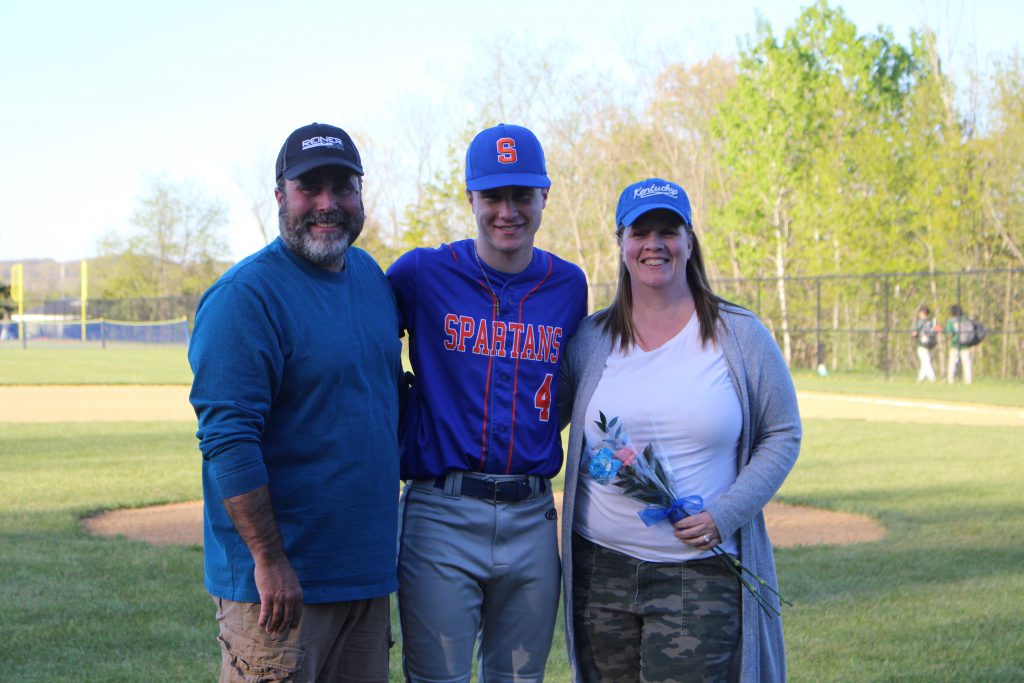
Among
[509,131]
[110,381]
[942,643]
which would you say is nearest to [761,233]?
[110,381]

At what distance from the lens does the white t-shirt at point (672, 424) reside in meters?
3.19

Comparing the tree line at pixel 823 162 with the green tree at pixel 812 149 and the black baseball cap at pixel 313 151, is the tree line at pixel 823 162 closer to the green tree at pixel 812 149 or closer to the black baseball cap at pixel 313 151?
the green tree at pixel 812 149

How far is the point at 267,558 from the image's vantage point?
281 centimetres

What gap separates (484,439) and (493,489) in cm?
16

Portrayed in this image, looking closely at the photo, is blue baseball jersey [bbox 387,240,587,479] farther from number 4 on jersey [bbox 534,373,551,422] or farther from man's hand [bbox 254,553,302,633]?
man's hand [bbox 254,553,302,633]

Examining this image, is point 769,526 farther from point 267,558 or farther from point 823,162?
point 823,162

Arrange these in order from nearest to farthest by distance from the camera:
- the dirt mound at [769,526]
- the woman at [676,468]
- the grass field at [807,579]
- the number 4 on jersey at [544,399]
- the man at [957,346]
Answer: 1. the woman at [676,468]
2. the number 4 on jersey at [544,399]
3. the grass field at [807,579]
4. the dirt mound at [769,526]
5. the man at [957,346]

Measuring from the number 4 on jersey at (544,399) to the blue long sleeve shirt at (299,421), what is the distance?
0.54 metres

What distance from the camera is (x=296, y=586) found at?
2867mm

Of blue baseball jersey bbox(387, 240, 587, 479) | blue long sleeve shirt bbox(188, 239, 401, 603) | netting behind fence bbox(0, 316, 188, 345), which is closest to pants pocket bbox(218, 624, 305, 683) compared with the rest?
blue long sleeve shirt bbox(188, 239, 401, 603)

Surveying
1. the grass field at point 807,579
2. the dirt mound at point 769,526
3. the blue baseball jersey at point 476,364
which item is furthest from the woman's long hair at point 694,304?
the dirt mound at point 769,526

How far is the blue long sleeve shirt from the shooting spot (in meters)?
2.77

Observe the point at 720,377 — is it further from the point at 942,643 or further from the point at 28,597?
the point at 28,597

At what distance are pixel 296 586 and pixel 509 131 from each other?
1.56 meters
